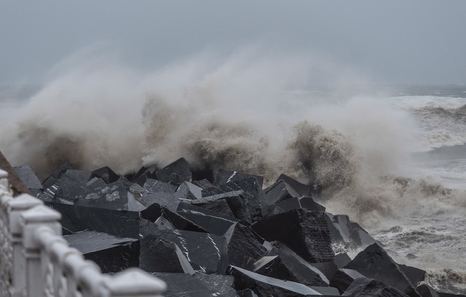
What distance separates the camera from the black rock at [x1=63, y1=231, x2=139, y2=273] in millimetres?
5258

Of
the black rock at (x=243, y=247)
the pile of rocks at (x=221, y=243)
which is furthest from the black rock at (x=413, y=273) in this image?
the black rock at (x=243, y=247)

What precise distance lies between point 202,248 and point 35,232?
3.59 metres

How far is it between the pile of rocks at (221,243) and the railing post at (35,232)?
7.43ft

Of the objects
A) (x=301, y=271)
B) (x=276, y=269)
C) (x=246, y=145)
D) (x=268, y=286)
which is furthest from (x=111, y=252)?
(x=246, y=145)

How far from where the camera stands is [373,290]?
18.2ft

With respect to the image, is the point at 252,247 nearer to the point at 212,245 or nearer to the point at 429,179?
the point at 212,245

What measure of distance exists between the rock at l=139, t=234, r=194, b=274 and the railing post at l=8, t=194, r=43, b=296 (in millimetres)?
2548

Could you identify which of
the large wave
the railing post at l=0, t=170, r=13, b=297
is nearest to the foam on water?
the large wave

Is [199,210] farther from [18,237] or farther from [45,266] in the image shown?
[45,266]

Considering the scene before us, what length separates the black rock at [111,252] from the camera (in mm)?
5258

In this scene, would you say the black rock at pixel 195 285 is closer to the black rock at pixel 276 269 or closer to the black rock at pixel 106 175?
the black rock at pixel 276 269

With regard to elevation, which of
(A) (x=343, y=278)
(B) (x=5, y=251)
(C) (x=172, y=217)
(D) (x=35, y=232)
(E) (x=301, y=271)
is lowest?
(A) (x=343, y=278)

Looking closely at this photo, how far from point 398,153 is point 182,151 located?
646 cm

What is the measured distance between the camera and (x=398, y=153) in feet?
57.9
